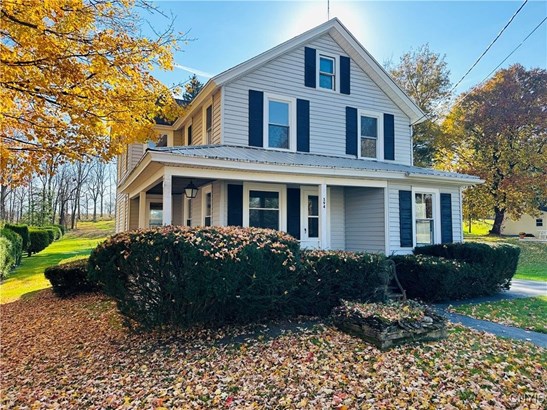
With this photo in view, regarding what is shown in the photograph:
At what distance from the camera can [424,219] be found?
11.2 m

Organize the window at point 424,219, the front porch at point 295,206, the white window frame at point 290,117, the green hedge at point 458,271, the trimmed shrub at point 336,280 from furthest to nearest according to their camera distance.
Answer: the window at point 424,219, the white window frame at point 290,117, the front porch at point 295,206, the green hedge at point 458,271, the trimmed shrub at point 336,280

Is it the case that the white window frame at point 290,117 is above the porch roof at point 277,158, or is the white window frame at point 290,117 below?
above

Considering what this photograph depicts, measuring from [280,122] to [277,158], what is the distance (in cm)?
192

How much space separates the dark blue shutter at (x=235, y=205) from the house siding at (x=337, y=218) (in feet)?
10.4

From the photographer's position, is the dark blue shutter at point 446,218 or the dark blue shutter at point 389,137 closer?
the dark blue shutter at point 446,218

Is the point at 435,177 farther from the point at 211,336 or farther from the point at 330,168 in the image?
the point at 211,336

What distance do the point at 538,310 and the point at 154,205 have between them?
13229 millimetres

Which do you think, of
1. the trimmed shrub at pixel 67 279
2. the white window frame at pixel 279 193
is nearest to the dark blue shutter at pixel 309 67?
the white window frame at pixel 279 193

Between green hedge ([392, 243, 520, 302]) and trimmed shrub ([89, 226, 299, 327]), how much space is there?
425 centimetres

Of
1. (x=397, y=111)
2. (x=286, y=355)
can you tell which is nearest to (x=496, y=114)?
(x=397, y=111)

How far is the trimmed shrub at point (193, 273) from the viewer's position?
4.80 m

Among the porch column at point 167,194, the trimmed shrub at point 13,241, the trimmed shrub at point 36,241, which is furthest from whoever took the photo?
the trimmed shrub at point 36,241

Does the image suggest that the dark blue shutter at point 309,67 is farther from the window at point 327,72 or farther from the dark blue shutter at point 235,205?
the dark blue shutter at point 235,205

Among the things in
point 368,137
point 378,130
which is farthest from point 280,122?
point 378,130
